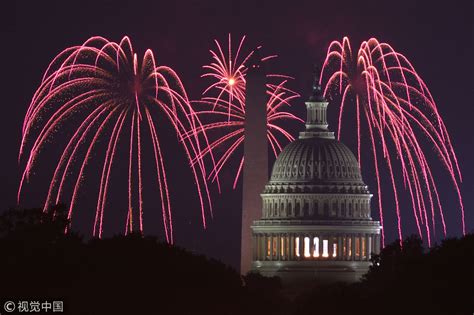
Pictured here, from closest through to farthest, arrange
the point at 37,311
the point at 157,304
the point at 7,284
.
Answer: the point at 37,311 < the point at 7,284 < the point at 157,304

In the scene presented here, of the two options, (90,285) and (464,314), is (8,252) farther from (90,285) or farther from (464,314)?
(464,314)

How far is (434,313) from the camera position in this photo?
624 feet

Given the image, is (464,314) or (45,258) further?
(45,258)

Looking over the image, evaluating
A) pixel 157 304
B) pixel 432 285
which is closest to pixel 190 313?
pixel 157 304

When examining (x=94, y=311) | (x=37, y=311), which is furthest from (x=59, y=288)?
(x=37, y=311)

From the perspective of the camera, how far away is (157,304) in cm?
19450

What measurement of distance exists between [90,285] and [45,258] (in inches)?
270

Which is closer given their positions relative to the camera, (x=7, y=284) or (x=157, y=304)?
(x=7, y=284)

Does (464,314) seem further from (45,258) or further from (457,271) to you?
(45,258)

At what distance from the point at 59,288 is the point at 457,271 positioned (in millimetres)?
27873

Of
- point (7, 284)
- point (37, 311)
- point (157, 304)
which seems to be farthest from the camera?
point (157, 304)

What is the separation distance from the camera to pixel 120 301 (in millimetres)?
190375

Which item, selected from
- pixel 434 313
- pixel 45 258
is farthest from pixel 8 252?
pixel 434 313

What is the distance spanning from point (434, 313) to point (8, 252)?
28816 mm
